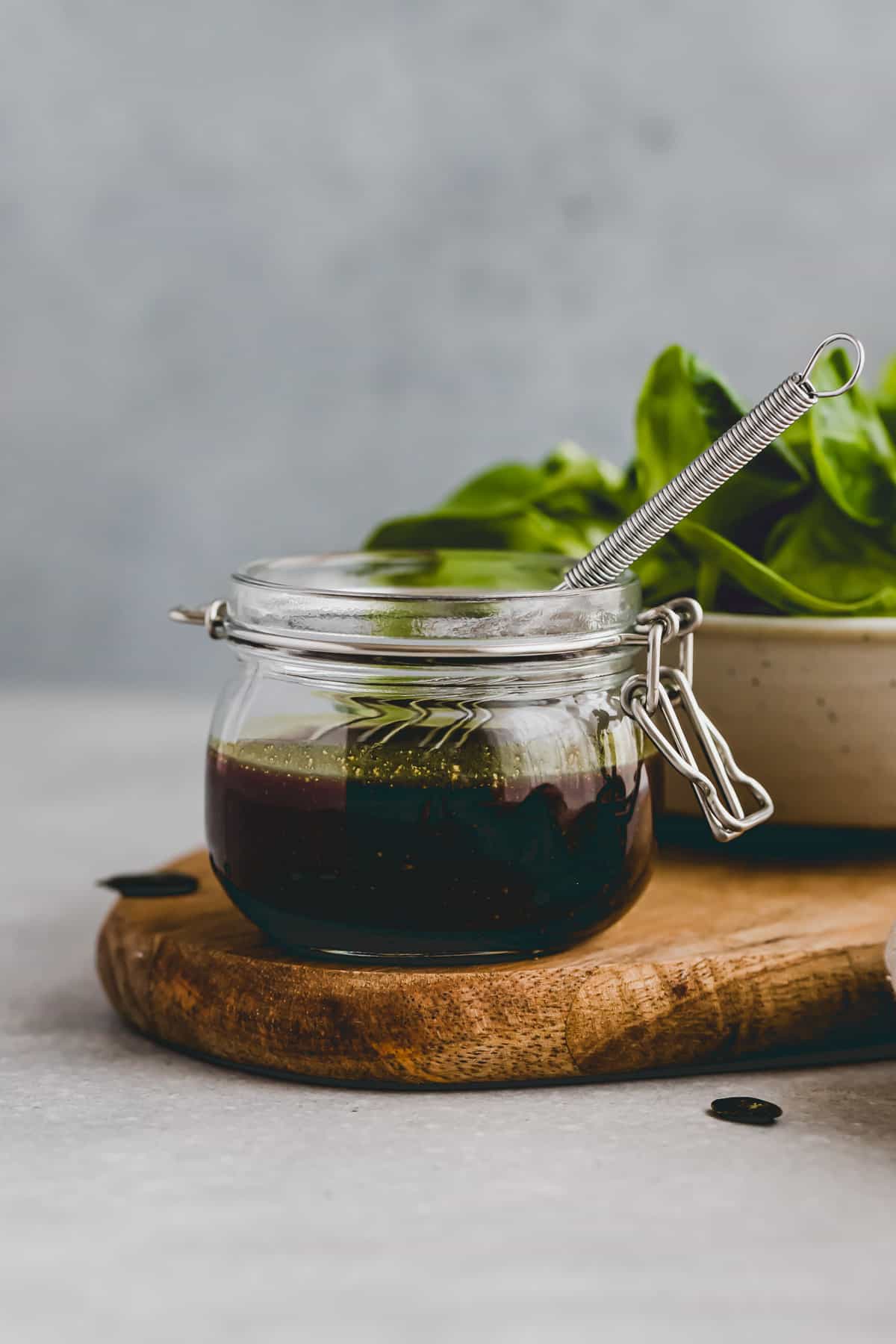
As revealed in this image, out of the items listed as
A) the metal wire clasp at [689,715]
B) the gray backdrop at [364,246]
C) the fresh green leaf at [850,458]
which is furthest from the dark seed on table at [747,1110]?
the gray backdrop at [364,246]

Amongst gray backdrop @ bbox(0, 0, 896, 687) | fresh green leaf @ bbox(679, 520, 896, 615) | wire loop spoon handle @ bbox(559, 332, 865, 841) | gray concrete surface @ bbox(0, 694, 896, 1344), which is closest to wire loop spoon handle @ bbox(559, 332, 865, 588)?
wire loop spoon handle @ bbox(559, 332, 865, 841)

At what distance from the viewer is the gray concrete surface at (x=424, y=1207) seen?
1.60 feet

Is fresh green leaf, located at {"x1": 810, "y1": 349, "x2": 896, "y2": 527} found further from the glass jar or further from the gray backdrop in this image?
the gray backdrop

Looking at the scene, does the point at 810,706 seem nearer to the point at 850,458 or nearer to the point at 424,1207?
the point at 850,458

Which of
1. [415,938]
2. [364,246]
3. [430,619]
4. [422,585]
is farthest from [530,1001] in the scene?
[364,246]

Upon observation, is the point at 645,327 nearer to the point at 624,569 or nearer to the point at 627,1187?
the point at 624,569

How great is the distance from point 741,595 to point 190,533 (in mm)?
1233

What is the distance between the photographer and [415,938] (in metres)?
0.65

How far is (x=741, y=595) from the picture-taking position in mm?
874

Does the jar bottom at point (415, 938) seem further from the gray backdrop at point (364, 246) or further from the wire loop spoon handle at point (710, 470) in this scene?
the gray backdrop at point (364, 246)

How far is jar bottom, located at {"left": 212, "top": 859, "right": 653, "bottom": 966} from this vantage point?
66cm

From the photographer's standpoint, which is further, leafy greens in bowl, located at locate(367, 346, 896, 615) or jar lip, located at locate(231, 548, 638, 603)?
leafy greens in bowl, located at locate(367, 346, 896, 615)

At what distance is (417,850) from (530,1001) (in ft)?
0.28

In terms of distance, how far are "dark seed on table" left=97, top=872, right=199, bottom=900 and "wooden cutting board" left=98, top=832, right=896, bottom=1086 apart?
0.14ft
